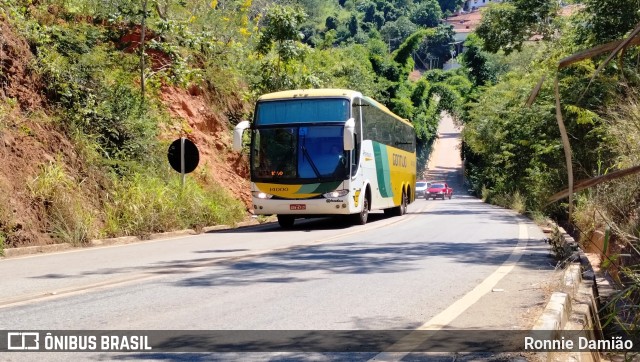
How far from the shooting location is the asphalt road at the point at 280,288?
7145 millimetres

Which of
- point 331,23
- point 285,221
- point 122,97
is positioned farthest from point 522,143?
point 331,23

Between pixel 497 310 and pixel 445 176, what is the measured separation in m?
85.7

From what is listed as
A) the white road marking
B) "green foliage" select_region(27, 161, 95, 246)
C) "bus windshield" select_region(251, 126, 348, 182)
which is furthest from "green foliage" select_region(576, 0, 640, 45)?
"green foliage" select_region(27, 161, 95, 246)

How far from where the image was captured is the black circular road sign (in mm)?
21828

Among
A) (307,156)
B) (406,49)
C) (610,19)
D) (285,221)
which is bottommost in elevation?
(285,221)

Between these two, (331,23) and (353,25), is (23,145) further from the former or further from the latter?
(331,23)

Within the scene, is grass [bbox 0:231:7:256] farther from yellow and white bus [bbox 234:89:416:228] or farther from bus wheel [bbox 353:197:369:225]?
bus wheel [bbox 353:197:369:225]

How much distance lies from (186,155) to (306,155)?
3.37 metres

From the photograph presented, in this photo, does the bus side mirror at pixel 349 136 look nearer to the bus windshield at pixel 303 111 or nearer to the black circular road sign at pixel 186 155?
the bus windshield at pixel 303 111

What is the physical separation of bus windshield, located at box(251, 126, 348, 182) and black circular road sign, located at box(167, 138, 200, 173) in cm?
190

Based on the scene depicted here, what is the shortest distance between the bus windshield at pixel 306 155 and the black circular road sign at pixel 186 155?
1.90 m

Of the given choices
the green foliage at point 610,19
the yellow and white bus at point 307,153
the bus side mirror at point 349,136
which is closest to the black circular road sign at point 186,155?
the yellow and white bus at point 307,153

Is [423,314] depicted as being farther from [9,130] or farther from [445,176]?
[445,176]

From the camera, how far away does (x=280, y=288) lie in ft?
30.8
